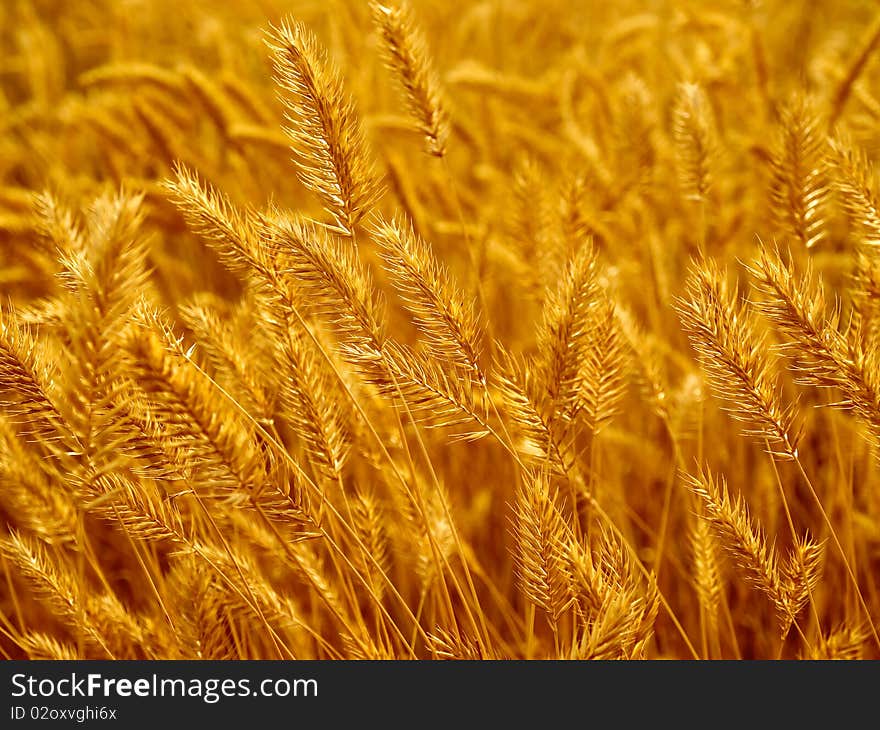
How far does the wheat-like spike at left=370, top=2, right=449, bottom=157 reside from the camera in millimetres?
984

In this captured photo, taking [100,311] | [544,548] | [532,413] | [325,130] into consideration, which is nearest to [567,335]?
[532,413]

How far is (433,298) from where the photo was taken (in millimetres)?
823

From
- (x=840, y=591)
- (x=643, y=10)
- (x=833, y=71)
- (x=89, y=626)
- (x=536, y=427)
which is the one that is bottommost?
(x=840, y=591)

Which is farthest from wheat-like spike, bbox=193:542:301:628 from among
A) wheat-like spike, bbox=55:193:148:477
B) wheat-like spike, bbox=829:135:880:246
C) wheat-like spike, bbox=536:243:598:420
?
wheat-like spike, bbox=829:135:880:246

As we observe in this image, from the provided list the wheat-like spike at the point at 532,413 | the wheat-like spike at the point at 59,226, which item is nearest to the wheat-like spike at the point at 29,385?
the wheat-like spike at the point at 59,226

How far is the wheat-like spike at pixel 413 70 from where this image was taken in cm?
98

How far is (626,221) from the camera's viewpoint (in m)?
1.66

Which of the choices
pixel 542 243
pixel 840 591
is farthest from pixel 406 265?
pixel 840 591

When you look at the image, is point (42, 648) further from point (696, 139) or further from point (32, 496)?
point (696, 139)

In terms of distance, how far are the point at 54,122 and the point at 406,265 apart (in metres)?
1.93

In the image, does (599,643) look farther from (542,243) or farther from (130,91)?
(130,91)

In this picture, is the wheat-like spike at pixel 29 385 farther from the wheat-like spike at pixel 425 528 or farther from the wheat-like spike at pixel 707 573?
the wheat-like spike at pixel 707 573

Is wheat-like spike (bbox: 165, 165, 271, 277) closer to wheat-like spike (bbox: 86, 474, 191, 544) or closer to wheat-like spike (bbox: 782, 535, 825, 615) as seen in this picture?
wheat-like spike (bbox: 86, 474, 191, 544)

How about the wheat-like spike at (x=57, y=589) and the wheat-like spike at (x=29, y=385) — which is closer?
the wheat-like spike at (x=29, y=385)
